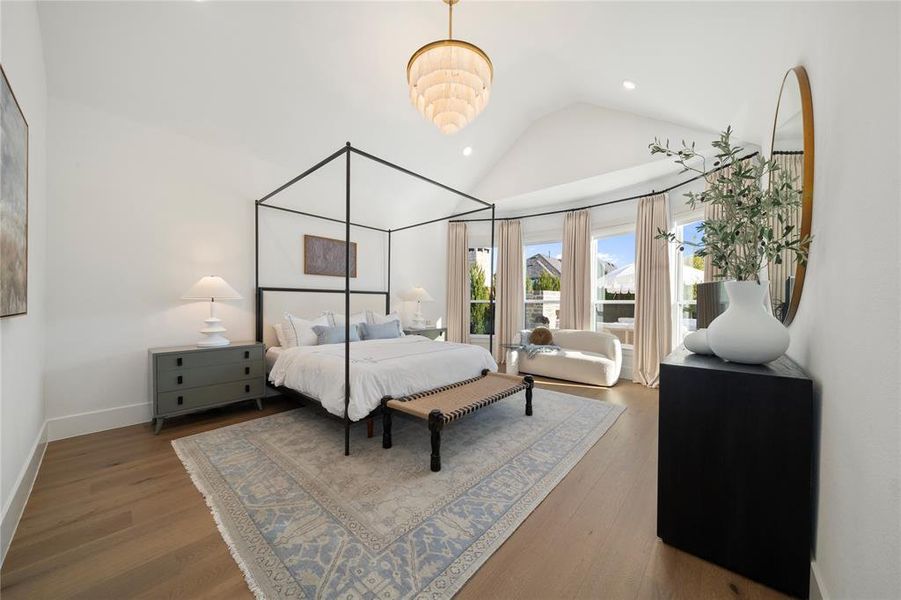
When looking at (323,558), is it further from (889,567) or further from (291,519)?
(889,567)

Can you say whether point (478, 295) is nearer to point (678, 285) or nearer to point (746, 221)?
point (678, 285)

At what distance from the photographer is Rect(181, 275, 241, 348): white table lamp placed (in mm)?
3014

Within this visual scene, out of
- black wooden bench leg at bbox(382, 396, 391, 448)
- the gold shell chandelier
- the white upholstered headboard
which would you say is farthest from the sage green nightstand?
the gold shell chandelier

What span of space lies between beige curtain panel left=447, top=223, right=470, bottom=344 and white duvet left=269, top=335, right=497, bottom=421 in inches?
101

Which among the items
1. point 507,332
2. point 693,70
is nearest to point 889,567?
point 693,70

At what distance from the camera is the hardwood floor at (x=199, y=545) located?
1.30m

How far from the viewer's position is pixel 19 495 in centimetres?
172

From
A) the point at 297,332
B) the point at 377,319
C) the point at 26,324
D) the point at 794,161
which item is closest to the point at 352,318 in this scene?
the point at 377,319

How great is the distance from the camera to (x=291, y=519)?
168 cm

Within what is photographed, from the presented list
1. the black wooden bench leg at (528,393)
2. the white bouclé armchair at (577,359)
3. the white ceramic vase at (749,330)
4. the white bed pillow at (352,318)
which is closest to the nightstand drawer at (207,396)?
the white bed pillow at (352,318)

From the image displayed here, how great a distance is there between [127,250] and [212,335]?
1003 mm

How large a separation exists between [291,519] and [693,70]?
14.7ft

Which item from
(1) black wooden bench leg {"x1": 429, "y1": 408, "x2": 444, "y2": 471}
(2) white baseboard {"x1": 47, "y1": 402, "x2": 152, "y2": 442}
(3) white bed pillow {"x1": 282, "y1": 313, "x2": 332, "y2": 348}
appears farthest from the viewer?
(3) white bed pillow {"x1": 282, "y1": 313, "x2": 332, "y2": 348}

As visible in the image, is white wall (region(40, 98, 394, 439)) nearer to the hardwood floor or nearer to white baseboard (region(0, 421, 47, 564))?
white baseboard (region(0, 421, 47, 564))
